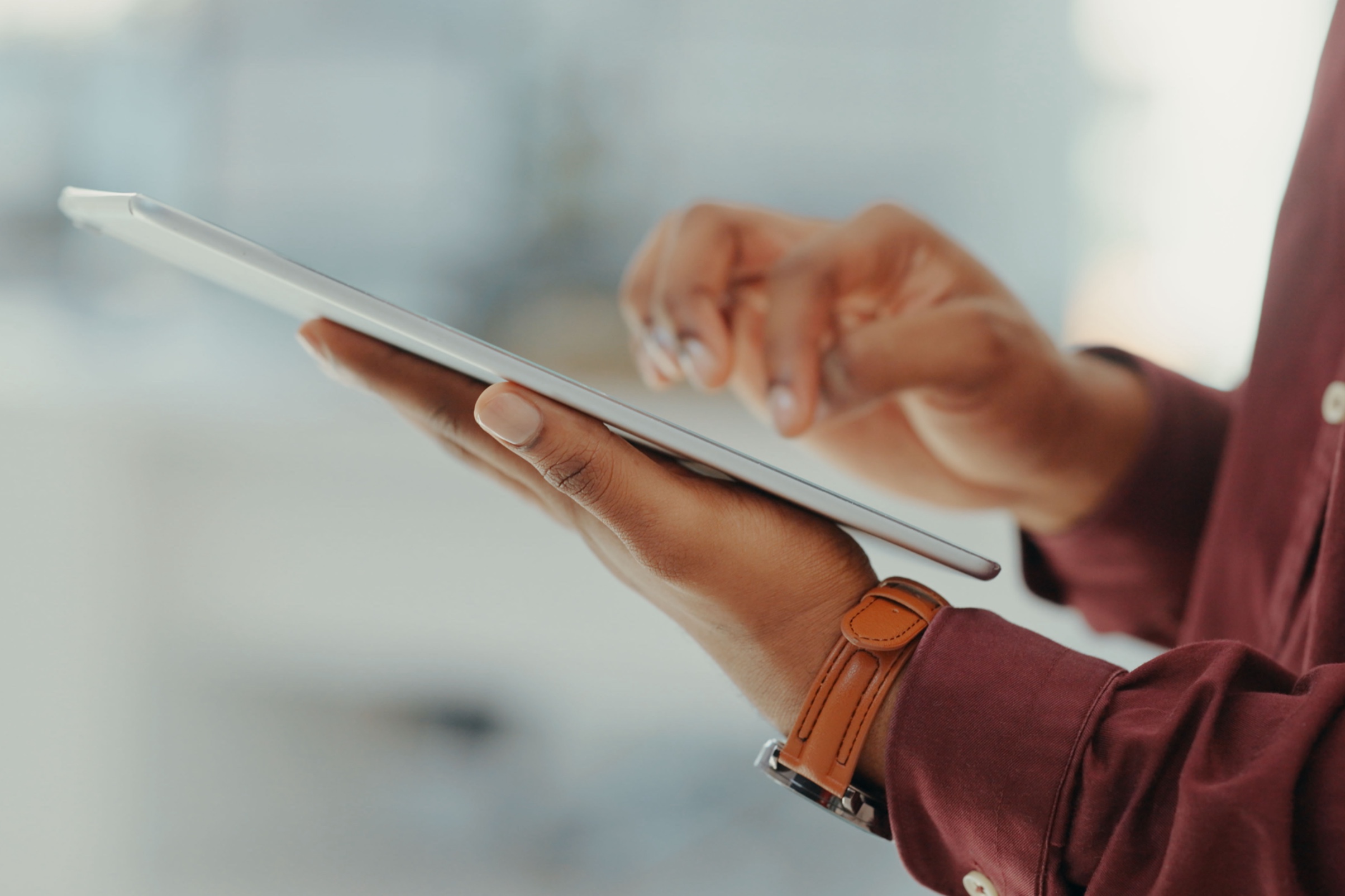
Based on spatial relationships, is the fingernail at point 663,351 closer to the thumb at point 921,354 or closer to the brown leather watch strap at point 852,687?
the thumb at point 921,354

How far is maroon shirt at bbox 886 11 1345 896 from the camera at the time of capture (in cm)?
29

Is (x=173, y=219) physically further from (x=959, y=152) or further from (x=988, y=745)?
(x=959, y=152)

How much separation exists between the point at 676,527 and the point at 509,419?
0.08m

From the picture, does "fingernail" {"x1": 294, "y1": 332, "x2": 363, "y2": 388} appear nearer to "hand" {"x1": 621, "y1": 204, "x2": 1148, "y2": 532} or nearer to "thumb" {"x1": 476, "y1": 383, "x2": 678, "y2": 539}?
"thumb" {"x1": 476, "y1": 383, "x2": 678, "y2": 539}

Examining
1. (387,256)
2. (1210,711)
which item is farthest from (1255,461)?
(387,256)

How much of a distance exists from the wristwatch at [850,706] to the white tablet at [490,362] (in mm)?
30

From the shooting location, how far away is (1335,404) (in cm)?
50

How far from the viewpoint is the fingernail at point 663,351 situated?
0.69 metres

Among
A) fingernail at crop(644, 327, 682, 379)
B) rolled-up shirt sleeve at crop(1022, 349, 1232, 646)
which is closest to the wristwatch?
fingernail at crop(644, 327, 682, 379)

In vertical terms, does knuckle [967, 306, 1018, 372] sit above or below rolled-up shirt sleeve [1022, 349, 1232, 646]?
above

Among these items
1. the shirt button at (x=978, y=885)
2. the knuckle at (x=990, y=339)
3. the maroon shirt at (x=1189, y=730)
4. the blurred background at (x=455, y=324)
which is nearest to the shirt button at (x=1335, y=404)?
the maroon shirt at (x=1189, y=730)

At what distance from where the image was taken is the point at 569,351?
1.79 metres

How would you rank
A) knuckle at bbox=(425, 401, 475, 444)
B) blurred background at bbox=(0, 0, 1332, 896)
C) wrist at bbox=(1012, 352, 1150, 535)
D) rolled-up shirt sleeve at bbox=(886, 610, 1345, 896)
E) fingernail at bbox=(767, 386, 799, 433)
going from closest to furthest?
1. rolled-up shirt sleeve at bbox=(886, 610, 1345, 896)
2. knuckle at bbox=(425, 401, 475, 444)
3. fingernail at bbox=(767, 386, 799, 433)
4. wrist at bbox=(1012, 352, 1150, 535)
5. blurred background at bbox=(0, 0, 1332, 896)

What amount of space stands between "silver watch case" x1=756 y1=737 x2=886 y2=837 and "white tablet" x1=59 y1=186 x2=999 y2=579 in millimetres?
100
